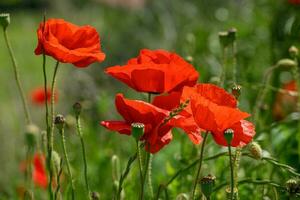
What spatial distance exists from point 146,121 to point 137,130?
0.27ft

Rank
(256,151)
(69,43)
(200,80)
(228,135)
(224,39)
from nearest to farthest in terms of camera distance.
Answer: (228,135), (256,151), (69,43), (224,39), (200,80)

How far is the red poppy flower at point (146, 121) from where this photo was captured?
1.24 metres

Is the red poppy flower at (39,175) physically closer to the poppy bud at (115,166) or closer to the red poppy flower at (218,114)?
the poppy bud at (115,166)

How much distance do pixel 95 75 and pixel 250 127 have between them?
3454 millimetres

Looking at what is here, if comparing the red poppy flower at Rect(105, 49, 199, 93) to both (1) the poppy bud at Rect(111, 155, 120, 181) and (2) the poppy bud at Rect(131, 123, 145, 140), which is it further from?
(1) the poppy bud at Rect(111, 155, 120, 181)

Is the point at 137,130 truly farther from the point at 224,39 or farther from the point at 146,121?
the point at 224,39

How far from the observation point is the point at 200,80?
2.71 metres

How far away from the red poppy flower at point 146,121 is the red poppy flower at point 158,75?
5cm

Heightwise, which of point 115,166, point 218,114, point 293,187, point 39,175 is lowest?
point 39,175

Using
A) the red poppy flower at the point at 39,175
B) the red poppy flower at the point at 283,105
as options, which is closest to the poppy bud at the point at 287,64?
the red poppy flower at the point at 283,105

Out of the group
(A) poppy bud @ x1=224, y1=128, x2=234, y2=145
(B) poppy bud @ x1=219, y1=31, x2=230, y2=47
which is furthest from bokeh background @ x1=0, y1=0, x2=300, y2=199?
(A) poppy bud @ x1=224, y1=128, x2=234, y2=145

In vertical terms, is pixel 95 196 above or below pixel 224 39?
below

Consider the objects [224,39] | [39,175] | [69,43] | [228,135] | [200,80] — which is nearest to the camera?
[228,135]

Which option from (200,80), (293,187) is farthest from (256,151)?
(200,80)
